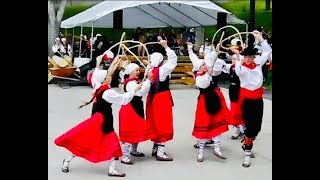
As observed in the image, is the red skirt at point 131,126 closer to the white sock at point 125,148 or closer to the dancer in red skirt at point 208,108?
the white sock at point 125,148

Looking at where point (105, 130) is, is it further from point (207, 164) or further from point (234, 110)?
point (234, 110)

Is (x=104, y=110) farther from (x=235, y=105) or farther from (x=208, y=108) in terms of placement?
(x=235, y=105)

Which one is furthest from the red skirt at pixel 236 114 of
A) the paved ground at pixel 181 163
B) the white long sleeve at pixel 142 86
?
the white long sleeve at pixel 142 86

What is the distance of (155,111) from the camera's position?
7242mm

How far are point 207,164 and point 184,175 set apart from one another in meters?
0.61

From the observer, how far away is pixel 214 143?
7.47 m

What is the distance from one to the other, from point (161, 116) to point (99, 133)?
1.11 meters

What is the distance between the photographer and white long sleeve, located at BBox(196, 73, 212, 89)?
7137 mm

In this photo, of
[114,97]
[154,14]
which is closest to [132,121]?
[114,97]

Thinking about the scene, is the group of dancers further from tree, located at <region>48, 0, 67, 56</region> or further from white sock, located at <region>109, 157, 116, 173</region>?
tree, located at <region>48, 0, 67, 56</region>

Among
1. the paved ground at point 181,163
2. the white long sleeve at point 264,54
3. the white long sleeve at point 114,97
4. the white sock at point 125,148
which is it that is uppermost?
the white long sleeve at point 264,54

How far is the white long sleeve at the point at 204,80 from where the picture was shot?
23.4 ft

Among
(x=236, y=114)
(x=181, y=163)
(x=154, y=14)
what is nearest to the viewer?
(x=181, y=163)
